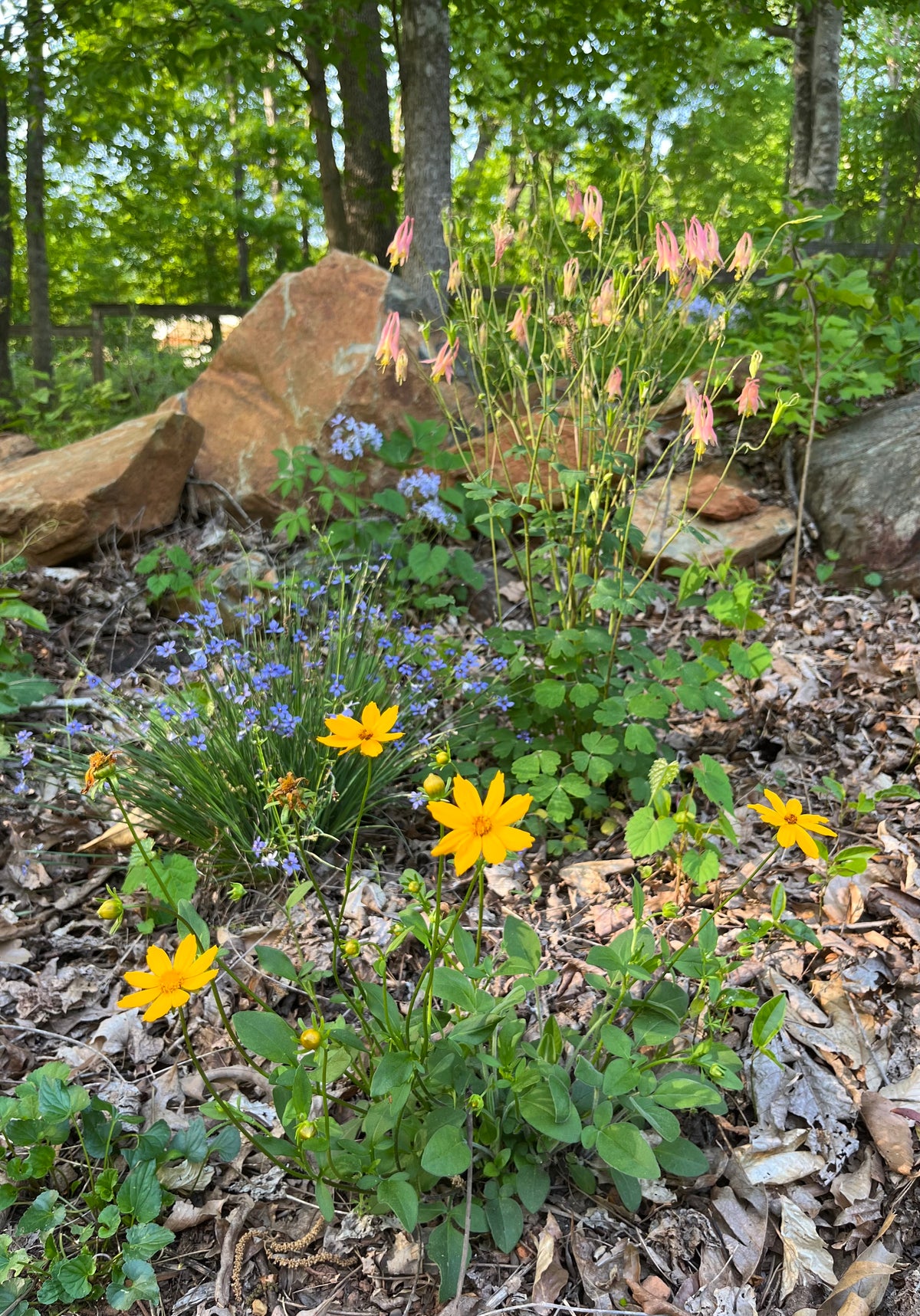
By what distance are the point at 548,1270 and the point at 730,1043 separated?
1.78 feet

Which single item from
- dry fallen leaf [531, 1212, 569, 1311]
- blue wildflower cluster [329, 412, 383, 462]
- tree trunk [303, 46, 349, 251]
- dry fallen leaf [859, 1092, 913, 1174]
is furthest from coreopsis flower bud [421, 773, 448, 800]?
tree trunk [303, 46, 349, 251]

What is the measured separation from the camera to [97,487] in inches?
140

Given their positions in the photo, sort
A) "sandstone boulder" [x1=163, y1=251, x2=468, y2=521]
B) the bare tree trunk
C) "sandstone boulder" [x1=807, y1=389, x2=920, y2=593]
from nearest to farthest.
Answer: "sandstone boulder" [x1=807, y1=389, x2=920, y2=593]
"sandstone boulder" [x1=163, y1=251, x2=468, y2=521]
the bare tree trunk

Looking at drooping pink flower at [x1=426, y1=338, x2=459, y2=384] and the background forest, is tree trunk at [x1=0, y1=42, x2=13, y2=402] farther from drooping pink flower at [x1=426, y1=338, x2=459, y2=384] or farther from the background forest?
drooping pink flower at [x1=426, y1=338, x2=459, y2=384]

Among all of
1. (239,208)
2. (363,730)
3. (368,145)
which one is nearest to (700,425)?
(363,730)

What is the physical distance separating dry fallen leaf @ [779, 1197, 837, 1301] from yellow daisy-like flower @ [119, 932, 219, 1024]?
0.99 meters

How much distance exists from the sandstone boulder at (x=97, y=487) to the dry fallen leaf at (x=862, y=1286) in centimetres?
332

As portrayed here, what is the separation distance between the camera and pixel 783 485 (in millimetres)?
4012

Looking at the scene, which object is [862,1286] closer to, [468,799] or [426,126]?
[468,799]

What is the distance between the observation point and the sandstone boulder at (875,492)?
11.1 feet

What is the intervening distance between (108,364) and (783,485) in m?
5.71

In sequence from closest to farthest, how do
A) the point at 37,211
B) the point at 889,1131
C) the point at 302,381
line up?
the point at 889,1131 → the point at 302,381 → the point at 37,211

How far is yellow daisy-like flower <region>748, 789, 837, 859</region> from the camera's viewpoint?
4.01 feet

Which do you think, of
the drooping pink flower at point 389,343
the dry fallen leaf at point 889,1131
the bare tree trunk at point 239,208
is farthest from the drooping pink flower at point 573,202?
the bare tree trunk at point 239,208
